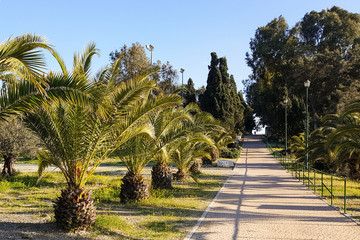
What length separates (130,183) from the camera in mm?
10219

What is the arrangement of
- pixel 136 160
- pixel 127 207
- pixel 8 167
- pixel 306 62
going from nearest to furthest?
pixel 127 207
pixel 136 160
pixel 8 167
pixel 306 62

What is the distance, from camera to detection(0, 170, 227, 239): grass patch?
6.97 metres

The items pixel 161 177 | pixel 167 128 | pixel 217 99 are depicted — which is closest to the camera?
pixel 167 128

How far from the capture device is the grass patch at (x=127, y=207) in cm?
697

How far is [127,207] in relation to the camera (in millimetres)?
9414

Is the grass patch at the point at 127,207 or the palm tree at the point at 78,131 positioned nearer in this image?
the palm tree at the point at 78,131

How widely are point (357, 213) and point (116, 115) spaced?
712 cm

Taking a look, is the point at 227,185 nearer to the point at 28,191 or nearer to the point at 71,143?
the point at 28,191

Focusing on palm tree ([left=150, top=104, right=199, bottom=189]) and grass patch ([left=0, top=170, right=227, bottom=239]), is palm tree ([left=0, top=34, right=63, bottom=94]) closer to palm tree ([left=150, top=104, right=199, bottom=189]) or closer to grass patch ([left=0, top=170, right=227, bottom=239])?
grass patch ([left=0, top=170, right=227, bottom=239])

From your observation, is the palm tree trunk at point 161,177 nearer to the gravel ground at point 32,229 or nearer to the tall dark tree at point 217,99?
the gravel ground at point 32,229

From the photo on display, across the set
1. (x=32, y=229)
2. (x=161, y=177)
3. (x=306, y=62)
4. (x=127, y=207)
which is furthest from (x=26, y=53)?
(x=306, y=62)

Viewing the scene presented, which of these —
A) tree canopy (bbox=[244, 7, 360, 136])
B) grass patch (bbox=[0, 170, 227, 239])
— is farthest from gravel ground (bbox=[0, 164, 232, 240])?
tree canopy (bbox=[244, 7, 360, 136])

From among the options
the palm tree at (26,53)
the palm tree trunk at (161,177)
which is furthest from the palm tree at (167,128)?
the palm tree at (26,53)

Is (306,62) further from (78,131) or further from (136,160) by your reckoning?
(78,131)
